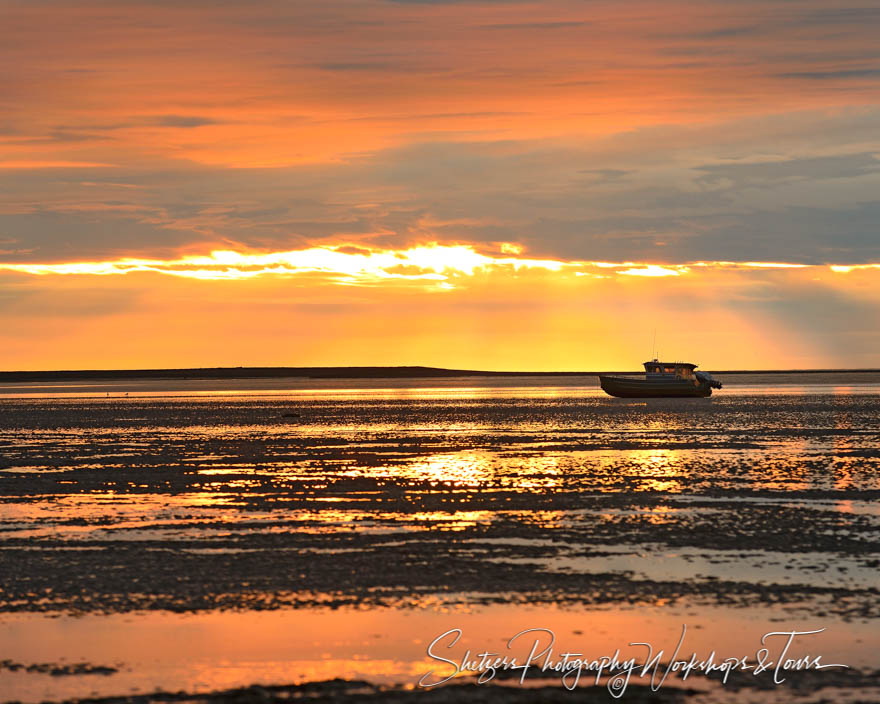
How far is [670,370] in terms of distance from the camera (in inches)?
→ 5276

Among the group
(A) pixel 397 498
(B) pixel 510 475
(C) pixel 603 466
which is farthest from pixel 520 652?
(C) pixel 603 466

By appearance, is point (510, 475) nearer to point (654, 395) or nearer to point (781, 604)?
point (781, 604)

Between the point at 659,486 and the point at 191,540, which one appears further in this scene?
the point at 659,486

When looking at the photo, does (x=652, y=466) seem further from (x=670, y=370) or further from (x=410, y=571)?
(x=670, y=370)

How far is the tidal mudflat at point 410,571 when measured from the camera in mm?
13305

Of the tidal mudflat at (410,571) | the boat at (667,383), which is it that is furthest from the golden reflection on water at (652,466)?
the boat at (667,383)

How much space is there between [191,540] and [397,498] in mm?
8370

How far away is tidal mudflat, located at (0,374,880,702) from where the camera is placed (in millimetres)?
13305

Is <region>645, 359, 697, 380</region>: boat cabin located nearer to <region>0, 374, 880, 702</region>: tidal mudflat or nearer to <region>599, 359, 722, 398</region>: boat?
<region>599, 359, 722, 398</region>: boat

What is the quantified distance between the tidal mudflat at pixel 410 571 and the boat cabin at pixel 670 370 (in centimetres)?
9122

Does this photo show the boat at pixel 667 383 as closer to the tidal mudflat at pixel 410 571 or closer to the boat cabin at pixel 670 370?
the boat cabin at pixel 670 370

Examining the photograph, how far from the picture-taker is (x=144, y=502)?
30.3 meters

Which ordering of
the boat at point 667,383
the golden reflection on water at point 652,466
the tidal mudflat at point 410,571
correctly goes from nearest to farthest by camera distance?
the tidal mudflat at point 410,571 < the golden reflection on water at point 652,466 < the boat at point 667,383

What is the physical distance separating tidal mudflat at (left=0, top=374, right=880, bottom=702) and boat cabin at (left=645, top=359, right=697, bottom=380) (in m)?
91.2
